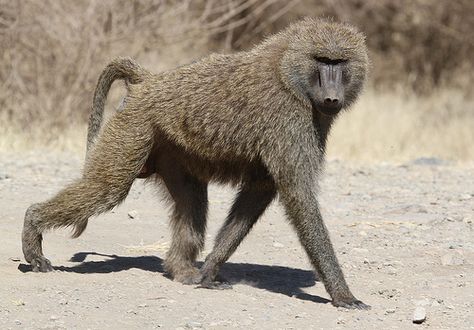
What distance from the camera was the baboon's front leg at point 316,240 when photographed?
6035 mm

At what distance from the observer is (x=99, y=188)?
6402 mm

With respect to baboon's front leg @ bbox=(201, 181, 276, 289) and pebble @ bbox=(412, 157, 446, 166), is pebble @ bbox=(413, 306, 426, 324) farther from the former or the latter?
pebble @ bbox=(412, 157, 446, 166)

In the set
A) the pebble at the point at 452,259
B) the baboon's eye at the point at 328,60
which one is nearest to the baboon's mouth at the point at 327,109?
the baboon's eye at the point at 328,60

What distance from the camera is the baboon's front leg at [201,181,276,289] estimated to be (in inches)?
256

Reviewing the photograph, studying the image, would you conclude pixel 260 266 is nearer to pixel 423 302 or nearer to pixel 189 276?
pixel 189 276

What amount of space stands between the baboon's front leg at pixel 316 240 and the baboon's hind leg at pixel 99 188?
3.32 ft

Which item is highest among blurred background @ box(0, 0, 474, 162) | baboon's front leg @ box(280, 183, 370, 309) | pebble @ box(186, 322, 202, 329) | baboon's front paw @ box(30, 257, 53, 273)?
blurred background @ box(0, 0, 474, 162)

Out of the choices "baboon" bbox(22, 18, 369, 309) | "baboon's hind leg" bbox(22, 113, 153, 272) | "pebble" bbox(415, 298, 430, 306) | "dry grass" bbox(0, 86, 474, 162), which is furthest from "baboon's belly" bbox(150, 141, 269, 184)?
"dry grass" bbox(0, 86, 474, 162)

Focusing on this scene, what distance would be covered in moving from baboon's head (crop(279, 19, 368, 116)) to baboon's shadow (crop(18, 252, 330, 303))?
4.24 ft

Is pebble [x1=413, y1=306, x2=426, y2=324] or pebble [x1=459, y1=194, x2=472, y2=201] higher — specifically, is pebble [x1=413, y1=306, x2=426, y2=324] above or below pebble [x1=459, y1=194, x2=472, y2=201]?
below

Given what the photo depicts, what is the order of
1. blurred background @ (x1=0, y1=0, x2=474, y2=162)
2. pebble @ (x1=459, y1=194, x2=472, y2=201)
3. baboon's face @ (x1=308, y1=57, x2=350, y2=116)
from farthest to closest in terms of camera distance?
blurred background @ (x1=0, y1=0, x2=474, y2=162) → pebble @ (x1=459, y1=194, x2=472, y2=201) → baboon's face @ (x1=308, y1=57, x2=350, y2=116)

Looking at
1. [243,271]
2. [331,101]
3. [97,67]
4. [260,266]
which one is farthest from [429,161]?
[331,101]

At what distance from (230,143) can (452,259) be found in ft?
6.64

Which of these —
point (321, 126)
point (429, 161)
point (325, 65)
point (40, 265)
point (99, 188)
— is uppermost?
point (429, 161)
